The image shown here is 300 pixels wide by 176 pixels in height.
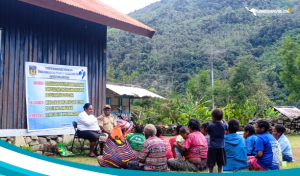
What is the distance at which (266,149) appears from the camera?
4.78m

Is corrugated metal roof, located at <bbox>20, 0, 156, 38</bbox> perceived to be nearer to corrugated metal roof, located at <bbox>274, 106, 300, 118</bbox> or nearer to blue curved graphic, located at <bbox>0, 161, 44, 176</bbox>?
blue curved graphic, located at <bbox>0, 161, 44, 176</bbox>

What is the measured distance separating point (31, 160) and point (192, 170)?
2460 millimetres

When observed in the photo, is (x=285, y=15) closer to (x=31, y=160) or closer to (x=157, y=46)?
(x=157, y=46)

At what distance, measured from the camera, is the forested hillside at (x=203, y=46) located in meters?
38.5

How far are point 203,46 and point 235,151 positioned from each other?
4974 cm

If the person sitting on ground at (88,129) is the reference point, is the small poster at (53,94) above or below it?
above

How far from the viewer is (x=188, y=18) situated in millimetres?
66500

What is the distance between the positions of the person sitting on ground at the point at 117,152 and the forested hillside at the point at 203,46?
66.9 feet

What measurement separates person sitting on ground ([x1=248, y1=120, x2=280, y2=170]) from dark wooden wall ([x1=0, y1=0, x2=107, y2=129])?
15.2 feet

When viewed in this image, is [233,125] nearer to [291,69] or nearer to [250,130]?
[250,130]

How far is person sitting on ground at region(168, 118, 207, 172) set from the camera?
4840 millimetres

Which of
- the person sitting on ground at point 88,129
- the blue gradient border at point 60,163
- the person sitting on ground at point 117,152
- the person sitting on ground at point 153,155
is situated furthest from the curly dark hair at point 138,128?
the person sitting on ground at point 88,129

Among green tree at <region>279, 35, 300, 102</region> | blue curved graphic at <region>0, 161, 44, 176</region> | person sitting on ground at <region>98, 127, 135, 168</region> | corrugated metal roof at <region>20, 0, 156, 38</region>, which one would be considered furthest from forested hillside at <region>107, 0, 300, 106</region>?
blue curved graphic at <region>0, 161, 44, 176</region>

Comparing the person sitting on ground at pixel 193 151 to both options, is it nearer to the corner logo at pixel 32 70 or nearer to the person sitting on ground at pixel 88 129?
the person sitting on ground at pixel 88 129
